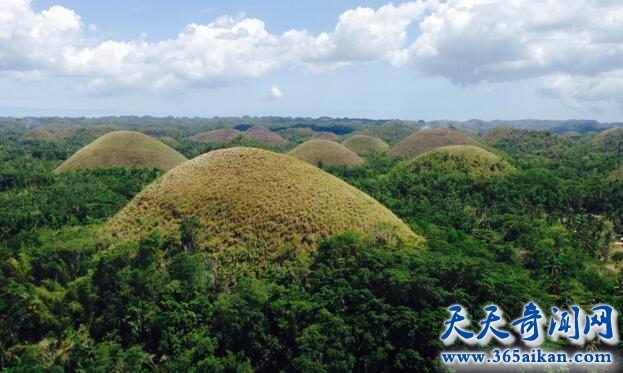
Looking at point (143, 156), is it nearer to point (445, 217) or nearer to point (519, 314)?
point (445, 217)

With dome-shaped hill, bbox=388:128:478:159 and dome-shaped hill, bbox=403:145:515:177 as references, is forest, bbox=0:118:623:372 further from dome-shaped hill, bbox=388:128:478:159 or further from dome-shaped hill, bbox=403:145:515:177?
dome-shaped hill, bbox=388:128:478:159

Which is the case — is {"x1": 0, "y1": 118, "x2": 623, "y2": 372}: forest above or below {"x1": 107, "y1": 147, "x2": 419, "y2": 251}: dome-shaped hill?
below

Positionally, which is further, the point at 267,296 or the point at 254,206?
the point at 254,206

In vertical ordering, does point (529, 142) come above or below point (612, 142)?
below

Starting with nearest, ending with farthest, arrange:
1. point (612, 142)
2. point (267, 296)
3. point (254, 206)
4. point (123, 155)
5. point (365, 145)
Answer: point (267, 296), point (254, 206), point (123, 155), point (612, 142), point (365, 145)

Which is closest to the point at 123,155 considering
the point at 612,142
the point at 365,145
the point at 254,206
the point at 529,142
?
the point at 254,206

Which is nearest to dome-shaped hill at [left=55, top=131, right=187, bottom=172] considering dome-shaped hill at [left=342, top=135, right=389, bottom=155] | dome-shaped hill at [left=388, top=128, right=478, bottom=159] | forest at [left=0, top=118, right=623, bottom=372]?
forest at [left=0, top=118, right=623, bottom=372]

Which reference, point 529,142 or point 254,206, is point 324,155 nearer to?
point 529,142
